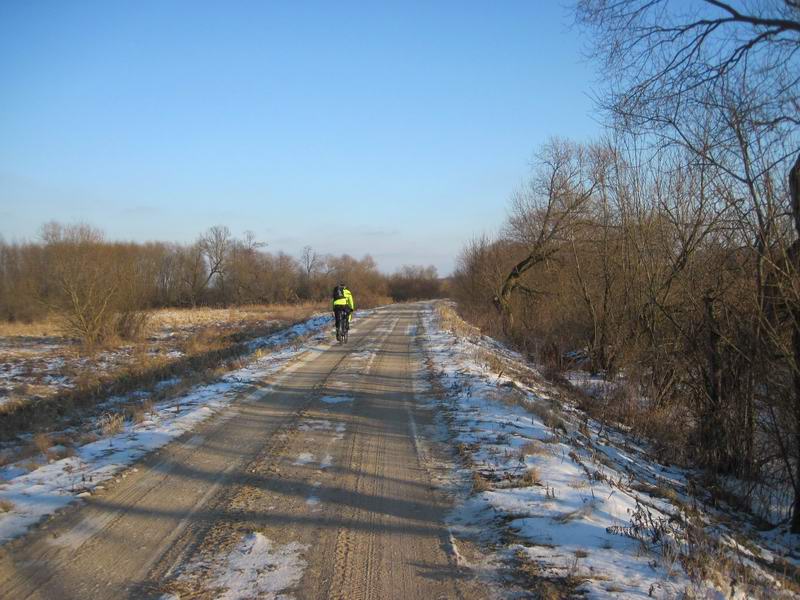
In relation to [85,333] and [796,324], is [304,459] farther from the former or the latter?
[85,333]

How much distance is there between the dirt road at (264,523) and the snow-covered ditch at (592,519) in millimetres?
509

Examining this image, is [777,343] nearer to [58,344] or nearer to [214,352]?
[214,352]

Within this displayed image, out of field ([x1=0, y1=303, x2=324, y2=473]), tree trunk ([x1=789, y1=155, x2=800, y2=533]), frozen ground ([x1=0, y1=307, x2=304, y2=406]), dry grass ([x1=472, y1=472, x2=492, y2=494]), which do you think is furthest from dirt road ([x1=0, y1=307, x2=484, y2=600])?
frozen ground ([x1=0, y1=307, x2=304, y2=406])

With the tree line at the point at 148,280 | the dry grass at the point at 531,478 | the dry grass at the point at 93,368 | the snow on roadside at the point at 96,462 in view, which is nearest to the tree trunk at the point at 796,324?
the dry grass at the point at 531,478

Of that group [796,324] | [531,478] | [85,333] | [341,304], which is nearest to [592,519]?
[531,478]

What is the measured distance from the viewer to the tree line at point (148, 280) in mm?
23781

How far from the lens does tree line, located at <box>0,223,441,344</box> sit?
78.0 ft

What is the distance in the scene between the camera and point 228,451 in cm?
612

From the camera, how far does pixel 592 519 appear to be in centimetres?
425

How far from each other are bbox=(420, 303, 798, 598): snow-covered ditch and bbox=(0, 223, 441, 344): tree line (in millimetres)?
21613

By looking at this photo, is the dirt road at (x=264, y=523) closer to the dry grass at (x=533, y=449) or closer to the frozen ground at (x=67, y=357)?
the dry grass at (x=533, y=449)

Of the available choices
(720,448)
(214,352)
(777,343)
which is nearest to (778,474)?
(720,448)

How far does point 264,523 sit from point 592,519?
8.62 ft

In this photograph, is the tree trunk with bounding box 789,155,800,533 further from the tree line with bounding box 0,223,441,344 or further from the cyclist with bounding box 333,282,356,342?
the tree line with bounding box 0,223,441,344
